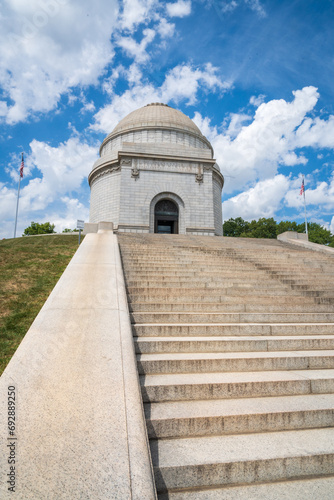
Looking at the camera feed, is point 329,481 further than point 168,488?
Yes

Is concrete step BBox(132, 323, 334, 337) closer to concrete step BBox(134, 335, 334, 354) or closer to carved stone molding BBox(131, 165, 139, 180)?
concrete step BBox(134, 335, 334, 354)

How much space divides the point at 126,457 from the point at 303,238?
62.1 feet

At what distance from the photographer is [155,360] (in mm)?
3836

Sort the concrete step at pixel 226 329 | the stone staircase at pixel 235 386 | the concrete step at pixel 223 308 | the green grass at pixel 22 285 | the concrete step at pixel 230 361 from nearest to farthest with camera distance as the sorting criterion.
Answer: the stone staircase at pixel 235 386
the concrete step at pixel 230 361
the concrete step at pixel 226 329
the green grass at pixel 22 285
the concrete step at pixel 223 308

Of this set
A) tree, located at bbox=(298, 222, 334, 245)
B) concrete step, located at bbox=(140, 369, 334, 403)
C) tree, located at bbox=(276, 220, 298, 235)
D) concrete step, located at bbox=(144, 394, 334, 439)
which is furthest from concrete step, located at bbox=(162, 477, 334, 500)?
tree, located at bbox=(276, 220, 298, 235)

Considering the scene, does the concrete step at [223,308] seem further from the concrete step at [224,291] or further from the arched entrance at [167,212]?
the arched entrance at [167,212]

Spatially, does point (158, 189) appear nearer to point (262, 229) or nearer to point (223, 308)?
point (223, 308)

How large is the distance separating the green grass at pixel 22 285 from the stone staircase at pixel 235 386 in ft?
6.77

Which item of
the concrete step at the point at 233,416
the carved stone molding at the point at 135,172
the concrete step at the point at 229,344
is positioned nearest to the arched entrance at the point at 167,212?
the carved stone molding at the point at 135,172

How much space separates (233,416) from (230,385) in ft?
1.51

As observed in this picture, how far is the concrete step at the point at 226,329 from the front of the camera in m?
4.70

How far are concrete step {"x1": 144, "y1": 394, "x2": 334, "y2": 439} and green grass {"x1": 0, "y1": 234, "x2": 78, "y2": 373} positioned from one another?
99.9 inches

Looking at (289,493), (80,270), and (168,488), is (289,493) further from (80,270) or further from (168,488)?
(80,270)

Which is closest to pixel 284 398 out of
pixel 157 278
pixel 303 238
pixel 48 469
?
pixel 48 469
